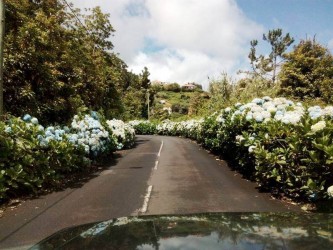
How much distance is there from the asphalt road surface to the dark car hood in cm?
358

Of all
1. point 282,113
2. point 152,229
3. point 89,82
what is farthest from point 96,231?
point 89,82

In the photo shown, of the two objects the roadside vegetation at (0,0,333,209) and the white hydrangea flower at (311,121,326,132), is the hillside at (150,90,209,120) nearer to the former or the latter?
the roadside vegetation at (0,0,333,209)

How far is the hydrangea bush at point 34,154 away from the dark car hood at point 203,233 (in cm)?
699

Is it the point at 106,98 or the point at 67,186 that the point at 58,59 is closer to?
the point at 67,186

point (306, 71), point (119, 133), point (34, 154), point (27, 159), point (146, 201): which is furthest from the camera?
point (306, 71)

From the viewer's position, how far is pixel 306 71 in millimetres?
29281

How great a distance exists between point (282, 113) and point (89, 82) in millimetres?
15153

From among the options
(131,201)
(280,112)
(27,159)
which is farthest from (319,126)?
(27,159)

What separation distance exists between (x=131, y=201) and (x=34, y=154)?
3.26 m

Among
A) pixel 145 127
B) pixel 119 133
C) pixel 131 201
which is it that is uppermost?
pixel 145 127

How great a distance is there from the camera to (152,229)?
2.91m

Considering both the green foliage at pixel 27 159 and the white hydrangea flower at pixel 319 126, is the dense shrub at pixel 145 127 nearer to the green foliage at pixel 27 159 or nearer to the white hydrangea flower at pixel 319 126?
the green foliage at pixel 27 159

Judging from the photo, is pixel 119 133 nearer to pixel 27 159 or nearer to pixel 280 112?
pixel 27 159

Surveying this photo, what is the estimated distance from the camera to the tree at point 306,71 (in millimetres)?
28219
